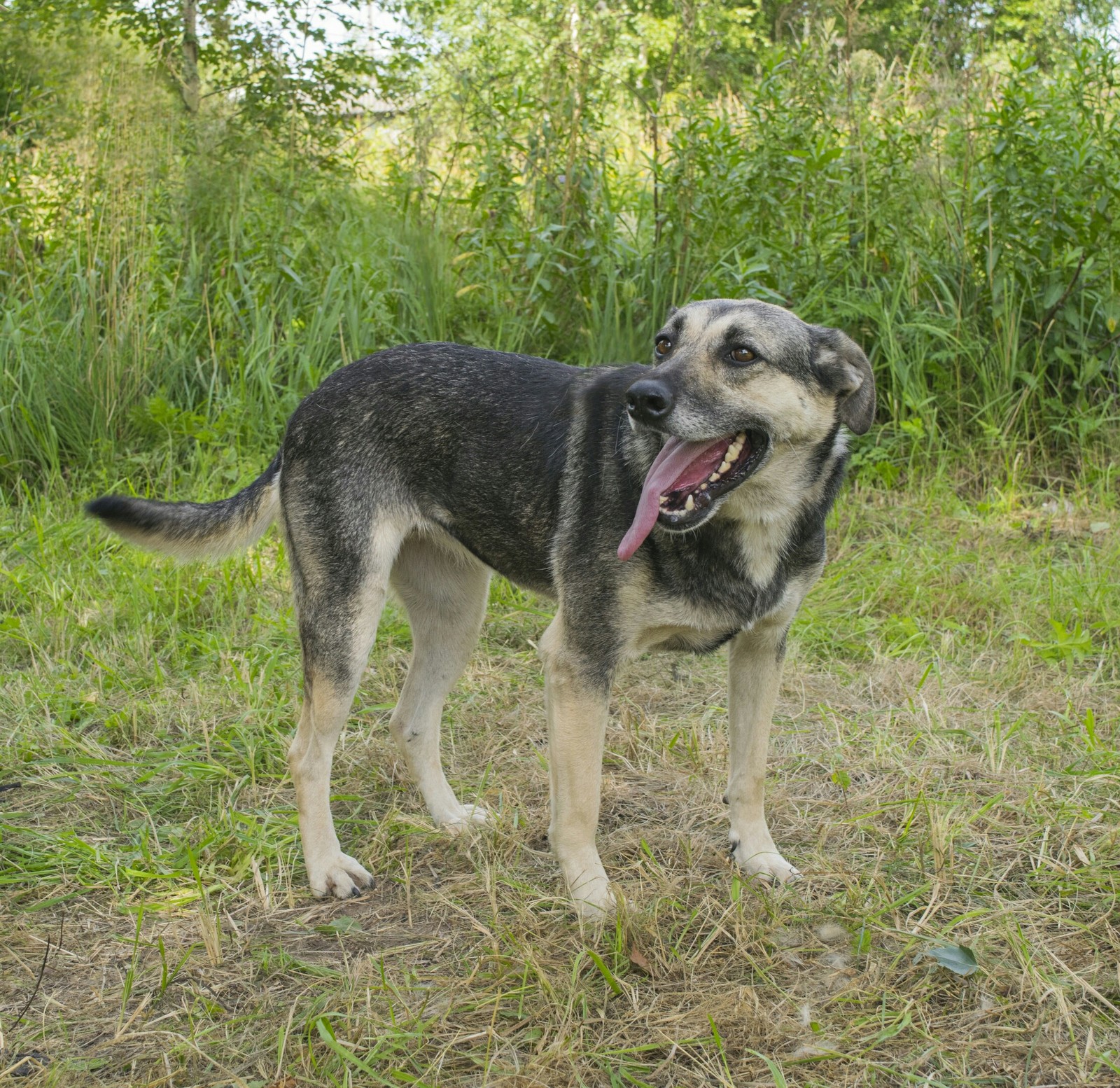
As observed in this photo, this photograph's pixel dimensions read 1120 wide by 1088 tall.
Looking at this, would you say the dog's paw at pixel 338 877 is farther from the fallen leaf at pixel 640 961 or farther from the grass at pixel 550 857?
the fallen leaf at pixel 640 961

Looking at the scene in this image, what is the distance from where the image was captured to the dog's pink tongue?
2.60 metres

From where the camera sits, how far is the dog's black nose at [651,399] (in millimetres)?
2549

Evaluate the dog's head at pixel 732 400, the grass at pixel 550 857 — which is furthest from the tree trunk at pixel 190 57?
the dog's head at pixel 732 400

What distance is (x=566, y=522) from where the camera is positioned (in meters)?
2.95

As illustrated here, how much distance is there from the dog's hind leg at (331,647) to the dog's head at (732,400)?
870mm

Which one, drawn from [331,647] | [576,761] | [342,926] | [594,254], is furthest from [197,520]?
[594,254]

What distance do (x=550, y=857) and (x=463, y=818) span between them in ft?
1.26

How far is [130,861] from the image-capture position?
9.68ft

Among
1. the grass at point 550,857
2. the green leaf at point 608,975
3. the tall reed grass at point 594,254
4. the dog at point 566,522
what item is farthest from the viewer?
the tall reed grass at point 594,254

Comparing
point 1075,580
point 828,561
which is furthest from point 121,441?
point 1075,580

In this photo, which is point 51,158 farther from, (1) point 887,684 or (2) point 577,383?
(1) point 887,684

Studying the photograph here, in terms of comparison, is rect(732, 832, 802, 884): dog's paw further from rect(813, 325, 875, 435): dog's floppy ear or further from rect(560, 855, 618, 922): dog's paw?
rect(813, 325, 875, 435): dog's floppy ear

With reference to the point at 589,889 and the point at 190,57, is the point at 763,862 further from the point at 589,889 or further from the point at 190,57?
the point at 190,57

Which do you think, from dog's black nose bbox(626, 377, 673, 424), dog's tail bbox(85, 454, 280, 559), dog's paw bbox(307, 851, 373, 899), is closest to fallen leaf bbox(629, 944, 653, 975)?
dog's paw bbox(307, 851, 373, 899)
